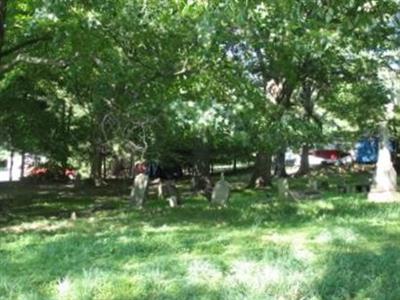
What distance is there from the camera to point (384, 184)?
62.7 ft

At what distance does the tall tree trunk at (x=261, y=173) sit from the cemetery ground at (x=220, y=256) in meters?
13.1

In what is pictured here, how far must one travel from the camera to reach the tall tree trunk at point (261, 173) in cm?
3000

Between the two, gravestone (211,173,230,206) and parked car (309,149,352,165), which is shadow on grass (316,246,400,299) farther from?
parked car (309,149,352,165)

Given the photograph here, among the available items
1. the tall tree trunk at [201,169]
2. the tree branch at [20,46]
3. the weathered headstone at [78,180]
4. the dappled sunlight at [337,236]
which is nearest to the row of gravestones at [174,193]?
the tall tree trunk at [201,169]

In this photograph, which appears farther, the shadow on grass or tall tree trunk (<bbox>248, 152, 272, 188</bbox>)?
tall tree trunk (<bbox>248, 152, 272, 188</bbox>)

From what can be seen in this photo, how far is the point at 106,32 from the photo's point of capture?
1470cm

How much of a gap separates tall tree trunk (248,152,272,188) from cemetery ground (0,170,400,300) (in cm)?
1312

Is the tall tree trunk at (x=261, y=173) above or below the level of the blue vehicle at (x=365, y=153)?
below

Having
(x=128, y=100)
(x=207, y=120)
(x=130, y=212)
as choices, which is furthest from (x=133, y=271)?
(x=130, y=212)

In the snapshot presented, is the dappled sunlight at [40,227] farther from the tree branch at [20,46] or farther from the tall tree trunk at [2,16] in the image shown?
the tall tree trunk at [2,16]

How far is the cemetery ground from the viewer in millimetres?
7137

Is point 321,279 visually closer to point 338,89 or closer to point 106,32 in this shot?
point 106,32

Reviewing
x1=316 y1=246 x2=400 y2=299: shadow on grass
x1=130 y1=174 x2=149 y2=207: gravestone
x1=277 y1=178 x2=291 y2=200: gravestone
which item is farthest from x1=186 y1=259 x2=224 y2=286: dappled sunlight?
x1=277 y1=178 x2=291 y2=200: gravestone

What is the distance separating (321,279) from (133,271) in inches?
86.7
